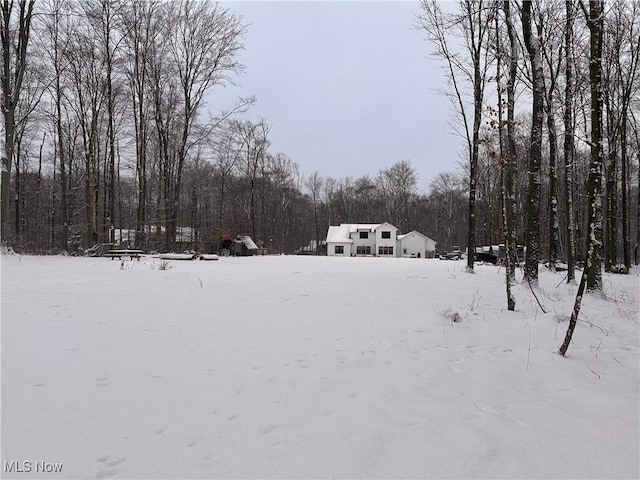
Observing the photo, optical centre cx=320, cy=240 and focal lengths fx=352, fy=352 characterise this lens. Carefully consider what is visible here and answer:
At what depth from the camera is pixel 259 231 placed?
4438 cm

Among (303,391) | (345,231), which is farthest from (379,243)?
(303,391)

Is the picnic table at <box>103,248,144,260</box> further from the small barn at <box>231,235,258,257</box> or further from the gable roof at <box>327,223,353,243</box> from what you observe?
the gable roof at <box>327,223,353,243</box>

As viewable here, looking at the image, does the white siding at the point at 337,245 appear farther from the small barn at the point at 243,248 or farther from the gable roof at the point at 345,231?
the small barn at the point at 243,248

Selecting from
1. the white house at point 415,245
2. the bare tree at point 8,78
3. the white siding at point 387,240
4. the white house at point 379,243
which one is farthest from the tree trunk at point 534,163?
the white house at point 415,245

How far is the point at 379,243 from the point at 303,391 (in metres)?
45.8

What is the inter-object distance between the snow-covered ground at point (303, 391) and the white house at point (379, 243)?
41755 millimetres

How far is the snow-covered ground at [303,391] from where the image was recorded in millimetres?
2227

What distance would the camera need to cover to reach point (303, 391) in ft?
10.5

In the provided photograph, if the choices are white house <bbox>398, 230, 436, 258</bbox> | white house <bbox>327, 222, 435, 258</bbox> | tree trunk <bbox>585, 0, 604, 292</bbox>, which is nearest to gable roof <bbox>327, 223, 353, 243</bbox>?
white house <bbox>327, 222, 435, 258</bbox>

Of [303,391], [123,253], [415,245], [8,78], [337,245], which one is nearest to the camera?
[303,391]

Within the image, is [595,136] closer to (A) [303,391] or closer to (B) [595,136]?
(B) [595,136]

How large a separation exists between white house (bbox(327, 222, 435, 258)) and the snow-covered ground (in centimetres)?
4176

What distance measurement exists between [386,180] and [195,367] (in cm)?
5653

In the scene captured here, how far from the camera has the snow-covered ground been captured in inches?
87.7
